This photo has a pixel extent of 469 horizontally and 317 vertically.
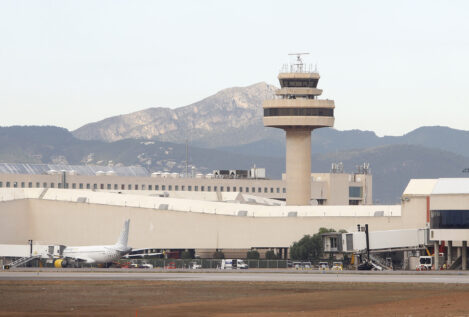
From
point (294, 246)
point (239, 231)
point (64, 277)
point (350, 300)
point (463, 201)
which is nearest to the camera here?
point (350, 300)

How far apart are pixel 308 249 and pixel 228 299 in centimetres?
8699

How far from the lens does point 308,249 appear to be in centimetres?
17262

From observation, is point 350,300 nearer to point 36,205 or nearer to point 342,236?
point 342,236

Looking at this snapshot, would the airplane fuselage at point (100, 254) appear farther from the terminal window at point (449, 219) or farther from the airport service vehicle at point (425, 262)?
the terminal window at point (449, 219)

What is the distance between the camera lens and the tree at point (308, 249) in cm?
17200

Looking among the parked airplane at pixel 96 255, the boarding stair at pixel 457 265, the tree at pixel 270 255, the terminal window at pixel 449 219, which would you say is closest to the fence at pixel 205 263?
the parked airplane at pixel 96 255

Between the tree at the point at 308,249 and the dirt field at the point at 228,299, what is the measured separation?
67234mm

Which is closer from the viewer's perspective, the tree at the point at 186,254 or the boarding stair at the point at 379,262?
the boarding stair at the point at 379,262

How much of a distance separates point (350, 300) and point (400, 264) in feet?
264

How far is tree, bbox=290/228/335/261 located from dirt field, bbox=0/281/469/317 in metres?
67.2

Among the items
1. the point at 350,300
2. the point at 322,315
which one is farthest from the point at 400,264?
the point at 322,315

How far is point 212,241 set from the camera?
187125mm

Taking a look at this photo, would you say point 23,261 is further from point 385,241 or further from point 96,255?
point 385,241

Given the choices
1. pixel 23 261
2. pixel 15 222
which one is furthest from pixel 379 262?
pixel 15 222
